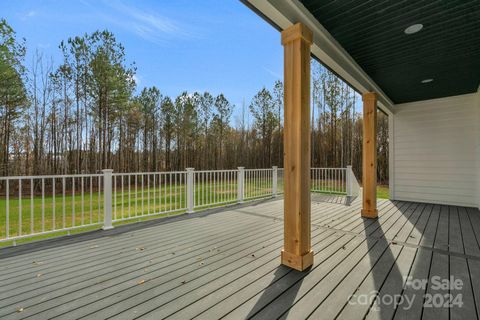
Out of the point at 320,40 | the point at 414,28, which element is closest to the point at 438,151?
the point at 414,28

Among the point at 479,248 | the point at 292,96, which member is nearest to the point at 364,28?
the point at 292,96

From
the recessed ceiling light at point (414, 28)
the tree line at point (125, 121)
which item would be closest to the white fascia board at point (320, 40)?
the recessed ceiling light at point (414, 28)

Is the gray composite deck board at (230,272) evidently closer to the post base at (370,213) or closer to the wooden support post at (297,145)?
the wooden support post at (297,145)

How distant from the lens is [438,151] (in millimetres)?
5379

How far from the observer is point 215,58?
1116cm

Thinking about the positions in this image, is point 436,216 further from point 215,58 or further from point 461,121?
point 215,58

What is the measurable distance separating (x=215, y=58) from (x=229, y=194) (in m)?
8.21

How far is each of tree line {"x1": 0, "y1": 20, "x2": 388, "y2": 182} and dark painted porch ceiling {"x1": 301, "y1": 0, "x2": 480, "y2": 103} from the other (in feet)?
25.3

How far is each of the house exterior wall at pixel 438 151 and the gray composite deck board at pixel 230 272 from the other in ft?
6.98

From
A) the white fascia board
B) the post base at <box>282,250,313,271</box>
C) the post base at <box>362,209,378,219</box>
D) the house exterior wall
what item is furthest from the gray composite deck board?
the white fascia board

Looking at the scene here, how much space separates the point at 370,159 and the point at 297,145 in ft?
8.82

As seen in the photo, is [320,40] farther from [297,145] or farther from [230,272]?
[230,272]

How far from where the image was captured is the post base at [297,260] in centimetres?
207

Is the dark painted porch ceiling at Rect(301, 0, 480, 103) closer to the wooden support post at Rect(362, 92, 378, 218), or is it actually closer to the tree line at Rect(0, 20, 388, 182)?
the wooden support post at Rect(362, 92, 378, 218)
